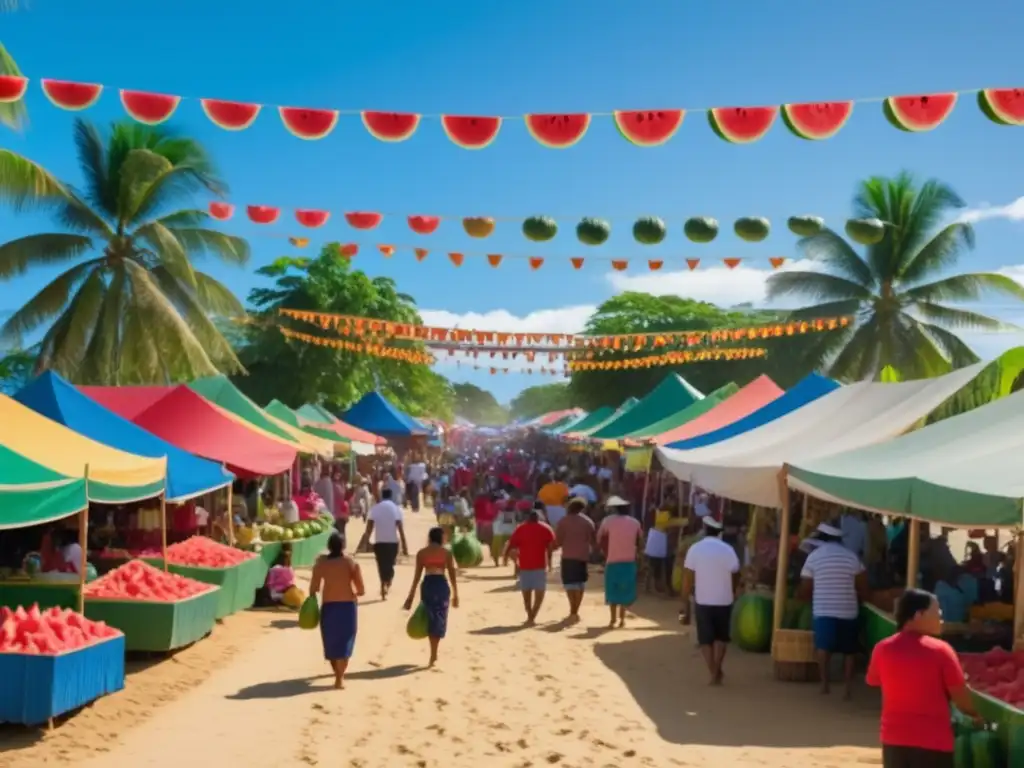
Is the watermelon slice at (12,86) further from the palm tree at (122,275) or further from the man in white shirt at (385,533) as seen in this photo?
the palm tree at (122,275)

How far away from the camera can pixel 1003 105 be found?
10523 mm

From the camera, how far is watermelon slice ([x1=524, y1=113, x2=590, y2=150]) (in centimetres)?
1137

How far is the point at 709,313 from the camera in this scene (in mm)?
50719

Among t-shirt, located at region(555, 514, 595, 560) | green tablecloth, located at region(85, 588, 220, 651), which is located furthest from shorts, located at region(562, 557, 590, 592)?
green tablecloth, located at region(85, 588, 220, 651)

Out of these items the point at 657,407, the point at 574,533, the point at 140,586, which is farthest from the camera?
the point at 657,407

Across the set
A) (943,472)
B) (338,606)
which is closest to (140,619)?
(338,606)

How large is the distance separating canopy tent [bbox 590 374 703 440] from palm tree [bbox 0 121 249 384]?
8933 millimetres

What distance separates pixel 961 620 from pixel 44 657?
285 inches

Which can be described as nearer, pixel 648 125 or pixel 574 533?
pixel 648 125

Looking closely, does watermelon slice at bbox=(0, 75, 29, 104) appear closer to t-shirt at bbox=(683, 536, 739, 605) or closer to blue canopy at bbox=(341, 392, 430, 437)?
t-shirt at bbox=(683, 536, 739, 605)

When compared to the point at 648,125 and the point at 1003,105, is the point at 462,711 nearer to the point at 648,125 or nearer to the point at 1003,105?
the point at 648,125

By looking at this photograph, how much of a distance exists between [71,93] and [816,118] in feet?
23.4

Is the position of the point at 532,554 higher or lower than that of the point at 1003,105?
lower

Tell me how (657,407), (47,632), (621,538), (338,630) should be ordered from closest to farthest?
(47,632) → (338,630) → (621,538) → (657,407)
